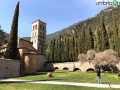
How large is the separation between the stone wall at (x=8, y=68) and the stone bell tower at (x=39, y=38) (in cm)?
1856

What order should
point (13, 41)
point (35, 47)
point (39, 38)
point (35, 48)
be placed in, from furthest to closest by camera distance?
point (39, 38) < point (35, 47) < point (35, 48) < point (13, 41)

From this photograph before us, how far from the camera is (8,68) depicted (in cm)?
1772

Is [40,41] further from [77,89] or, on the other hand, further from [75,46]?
[77,89]

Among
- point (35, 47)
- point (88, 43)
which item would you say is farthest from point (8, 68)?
point (88, 43)

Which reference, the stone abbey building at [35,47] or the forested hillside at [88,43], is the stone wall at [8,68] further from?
the forested hillside at [88,43]

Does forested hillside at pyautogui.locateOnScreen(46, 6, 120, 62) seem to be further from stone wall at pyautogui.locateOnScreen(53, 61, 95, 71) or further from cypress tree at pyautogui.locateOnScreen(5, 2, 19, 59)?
cypress tree at pyautogui.locateOnScreen(5, 2, 19, 59)

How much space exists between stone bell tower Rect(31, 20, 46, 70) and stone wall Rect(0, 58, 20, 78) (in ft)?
60.9

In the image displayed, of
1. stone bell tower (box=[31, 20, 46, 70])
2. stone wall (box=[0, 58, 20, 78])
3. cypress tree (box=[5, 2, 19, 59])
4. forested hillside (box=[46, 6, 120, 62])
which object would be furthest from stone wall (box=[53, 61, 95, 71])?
stone wall (box=[0, 58, 20, 78])

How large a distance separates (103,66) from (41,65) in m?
22.9

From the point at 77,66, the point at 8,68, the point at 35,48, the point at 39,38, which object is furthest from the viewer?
the point at 39,38

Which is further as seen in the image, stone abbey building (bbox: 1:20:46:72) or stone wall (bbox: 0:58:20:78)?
stone abbey building (bbox: 1:20:46:72)

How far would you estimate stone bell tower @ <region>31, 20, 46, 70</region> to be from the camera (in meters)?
37.9

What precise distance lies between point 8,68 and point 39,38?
22.3 m

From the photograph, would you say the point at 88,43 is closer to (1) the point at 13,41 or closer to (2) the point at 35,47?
(2) the point at 35,47
